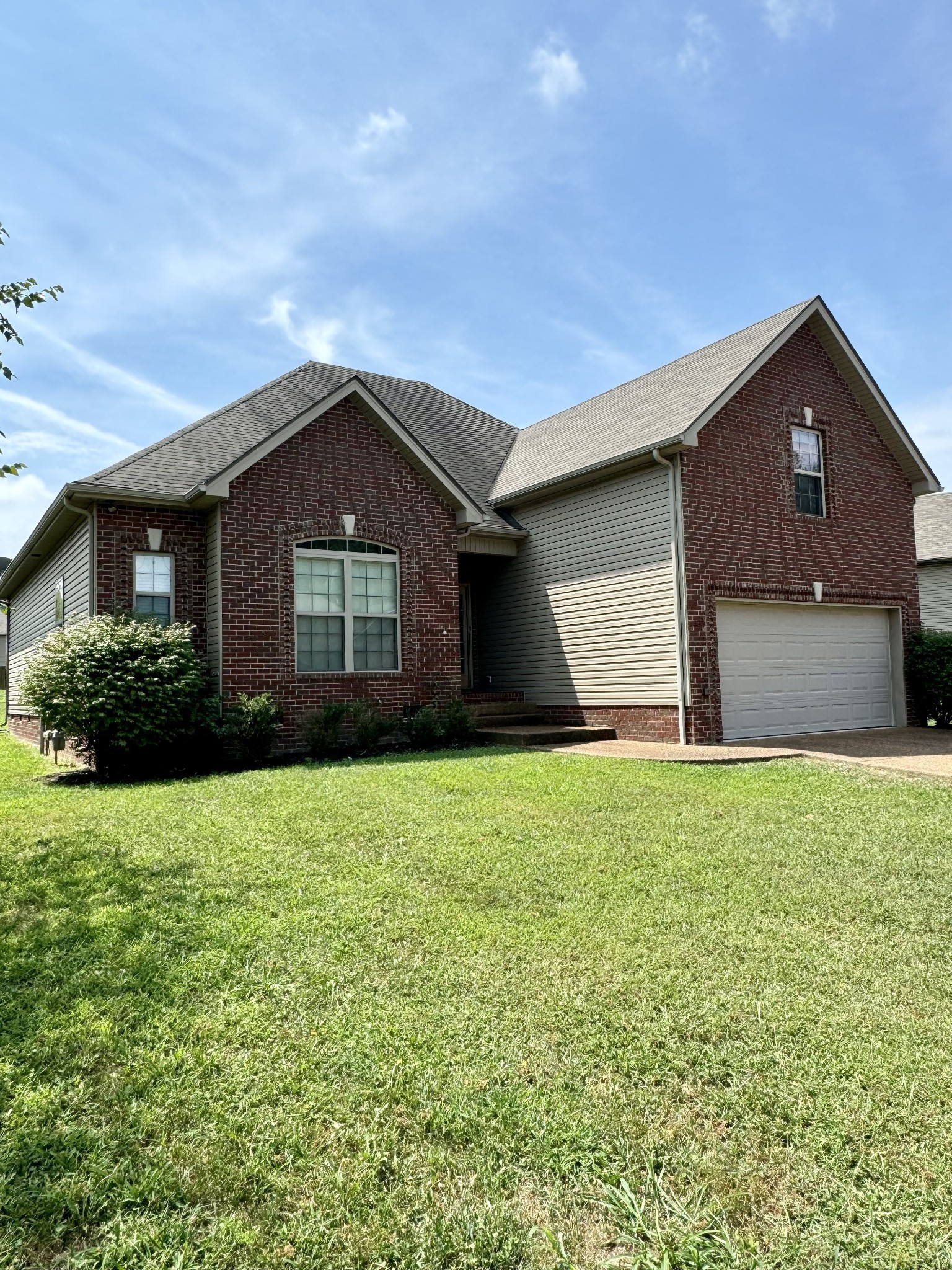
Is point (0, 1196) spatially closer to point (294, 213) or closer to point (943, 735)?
point (294, 213)

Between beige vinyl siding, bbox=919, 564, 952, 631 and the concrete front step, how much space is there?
1695 cm

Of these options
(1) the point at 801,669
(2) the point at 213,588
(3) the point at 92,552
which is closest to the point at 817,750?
(1) the point at 801,669

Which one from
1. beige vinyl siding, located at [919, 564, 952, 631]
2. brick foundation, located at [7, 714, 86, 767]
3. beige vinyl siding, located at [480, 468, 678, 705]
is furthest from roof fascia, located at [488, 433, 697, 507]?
beige vinyl siding, located at [919, 564, 952, 631]

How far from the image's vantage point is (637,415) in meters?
14.0

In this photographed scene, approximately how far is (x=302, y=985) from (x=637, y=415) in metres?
12.3

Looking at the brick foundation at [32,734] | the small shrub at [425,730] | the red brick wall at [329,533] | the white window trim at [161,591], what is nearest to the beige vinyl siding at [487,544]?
the red brick wall at [329,533]

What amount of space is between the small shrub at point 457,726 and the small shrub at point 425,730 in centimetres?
12

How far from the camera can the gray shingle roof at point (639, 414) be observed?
12664mm

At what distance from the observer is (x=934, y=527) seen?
26094 millimetres

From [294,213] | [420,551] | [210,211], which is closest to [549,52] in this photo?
[294,213]

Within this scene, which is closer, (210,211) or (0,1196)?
(0,1196)

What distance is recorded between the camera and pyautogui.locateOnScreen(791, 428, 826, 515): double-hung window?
1399cm

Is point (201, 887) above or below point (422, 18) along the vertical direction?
below

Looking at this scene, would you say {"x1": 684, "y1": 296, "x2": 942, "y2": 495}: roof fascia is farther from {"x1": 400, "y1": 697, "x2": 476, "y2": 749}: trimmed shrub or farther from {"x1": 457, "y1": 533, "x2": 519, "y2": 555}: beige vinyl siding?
{"x1": 400, "y1": 697, "x2": 476, "y2": 749}: trimmed shrub
